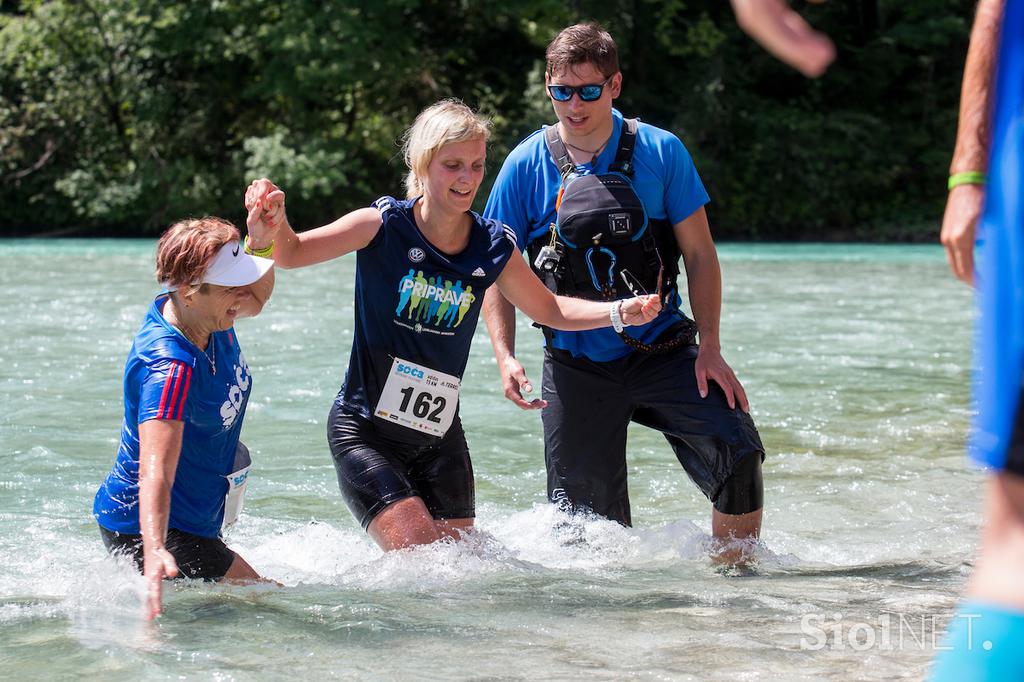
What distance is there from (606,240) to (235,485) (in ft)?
5.36

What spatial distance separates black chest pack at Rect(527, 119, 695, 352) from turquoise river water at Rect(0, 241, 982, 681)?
0.95m

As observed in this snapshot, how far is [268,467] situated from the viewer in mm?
6930

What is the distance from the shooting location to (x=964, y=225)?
214 centimetres

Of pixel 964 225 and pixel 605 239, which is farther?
pixel 605 239

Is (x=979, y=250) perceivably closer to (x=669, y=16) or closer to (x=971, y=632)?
(x=971, y=632)

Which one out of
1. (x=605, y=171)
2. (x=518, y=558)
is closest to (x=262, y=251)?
(x=605, y=171)

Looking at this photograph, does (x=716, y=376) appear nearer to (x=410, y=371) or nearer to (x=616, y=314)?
(x=616, y=314)

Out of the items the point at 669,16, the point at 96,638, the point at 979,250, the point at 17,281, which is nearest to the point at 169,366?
the point at 96,638

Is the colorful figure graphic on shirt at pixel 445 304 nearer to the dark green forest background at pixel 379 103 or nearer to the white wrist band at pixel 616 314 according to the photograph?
the white wrist band at pixel 616 314

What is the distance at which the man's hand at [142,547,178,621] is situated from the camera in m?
3.27

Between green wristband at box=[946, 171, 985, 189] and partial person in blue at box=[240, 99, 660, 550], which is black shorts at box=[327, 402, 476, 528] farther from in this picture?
green wristband at box=[946, 171, 985, 189]

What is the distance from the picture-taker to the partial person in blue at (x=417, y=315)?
434 centimetres

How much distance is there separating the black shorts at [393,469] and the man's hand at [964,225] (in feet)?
8.44

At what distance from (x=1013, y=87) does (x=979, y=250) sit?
27 cm
